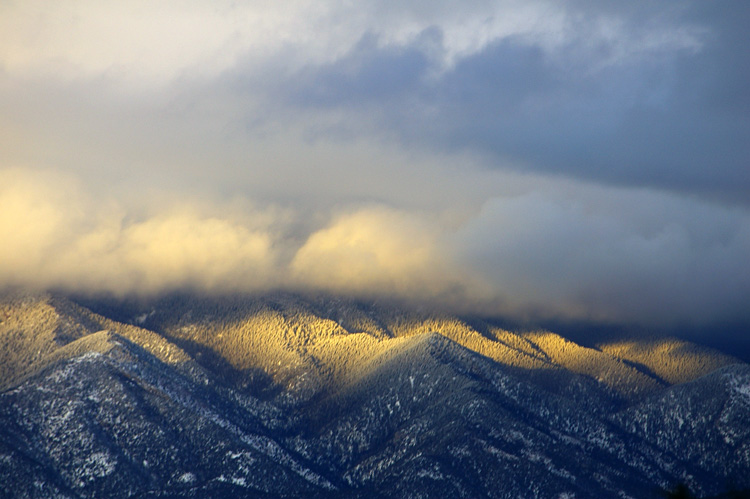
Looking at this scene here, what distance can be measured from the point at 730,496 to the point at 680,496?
28.1 feet

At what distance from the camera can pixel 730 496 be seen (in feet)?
355

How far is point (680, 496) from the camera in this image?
10206cm
